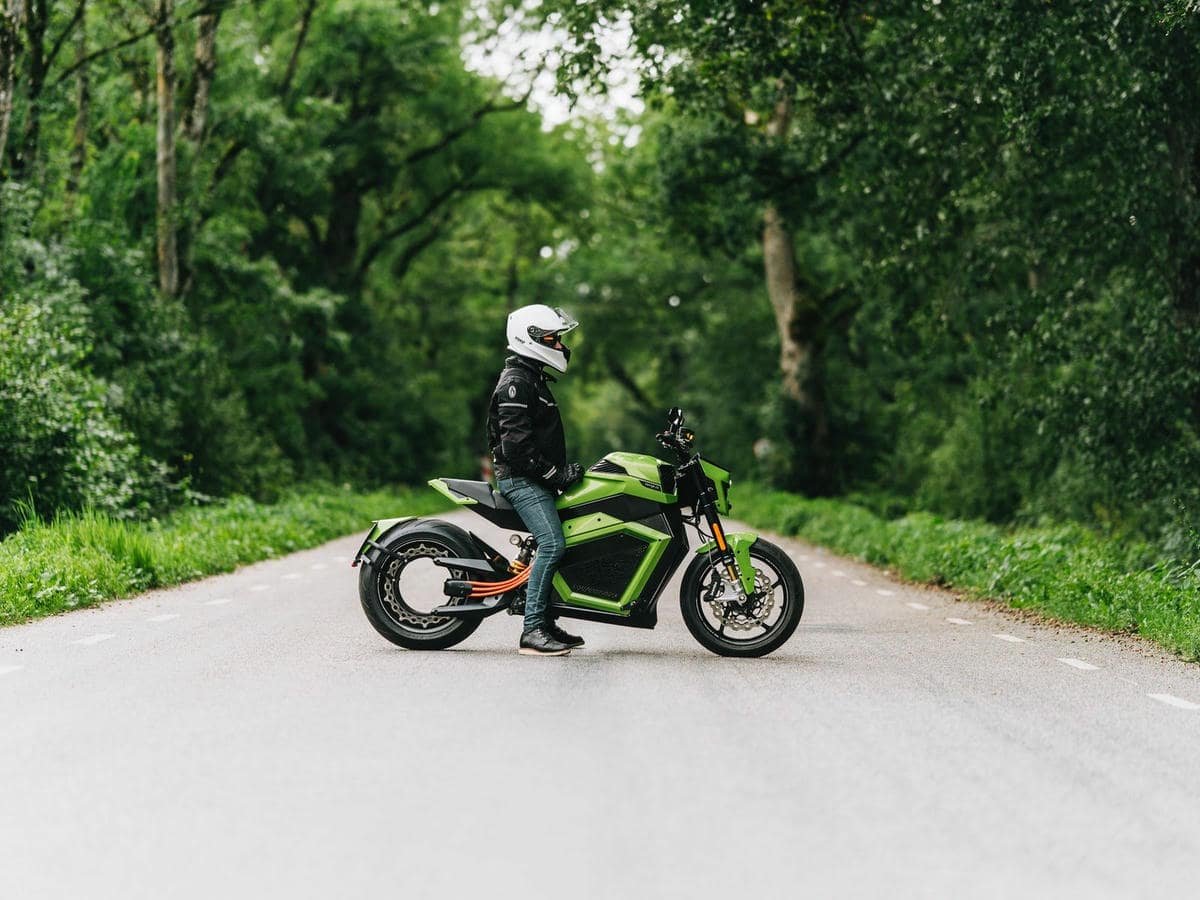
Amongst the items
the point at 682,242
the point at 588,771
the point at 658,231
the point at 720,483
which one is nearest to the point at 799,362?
the point at 682,242

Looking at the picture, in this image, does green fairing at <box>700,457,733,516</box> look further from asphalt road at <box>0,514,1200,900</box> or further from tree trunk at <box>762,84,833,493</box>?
tree trunk at <box>762,84,833,493</box>

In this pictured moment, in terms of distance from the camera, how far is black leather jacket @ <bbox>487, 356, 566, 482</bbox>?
29.2ft

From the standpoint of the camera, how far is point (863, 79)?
1730 centimetres

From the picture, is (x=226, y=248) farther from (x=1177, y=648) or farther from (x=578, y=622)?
(x=1177, y=648)

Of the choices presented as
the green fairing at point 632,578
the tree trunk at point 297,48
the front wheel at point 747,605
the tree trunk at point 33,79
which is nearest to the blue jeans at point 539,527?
the green fairing at point 632,578

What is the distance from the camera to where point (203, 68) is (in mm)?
24828

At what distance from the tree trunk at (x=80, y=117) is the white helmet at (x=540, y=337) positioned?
57.8 ft

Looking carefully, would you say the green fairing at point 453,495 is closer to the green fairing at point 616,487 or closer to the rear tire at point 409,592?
the rear tire at point 409,592

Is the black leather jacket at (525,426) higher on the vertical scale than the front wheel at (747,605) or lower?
higher

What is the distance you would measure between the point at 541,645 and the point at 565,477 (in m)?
1.03

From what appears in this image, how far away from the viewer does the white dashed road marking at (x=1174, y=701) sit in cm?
759

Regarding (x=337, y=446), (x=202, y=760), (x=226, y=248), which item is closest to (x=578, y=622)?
(x=202, y=760)

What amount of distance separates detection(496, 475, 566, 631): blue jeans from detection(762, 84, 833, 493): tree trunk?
24.2 m

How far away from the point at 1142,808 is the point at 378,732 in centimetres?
313
